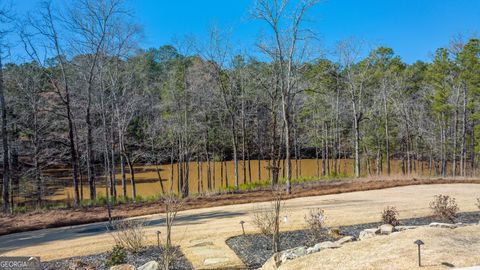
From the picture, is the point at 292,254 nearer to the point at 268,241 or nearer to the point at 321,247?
the point at 321,247

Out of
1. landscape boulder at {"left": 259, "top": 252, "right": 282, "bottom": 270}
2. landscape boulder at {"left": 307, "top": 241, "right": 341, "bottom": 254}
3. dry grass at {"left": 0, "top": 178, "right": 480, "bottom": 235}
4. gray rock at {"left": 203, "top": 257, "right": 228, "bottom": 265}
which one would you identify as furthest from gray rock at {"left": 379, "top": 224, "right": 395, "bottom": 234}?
dry grass at {"left": 0, "top": 178, "right": 480, "bottom": 235}

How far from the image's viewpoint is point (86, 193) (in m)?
31.4

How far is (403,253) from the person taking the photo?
5539 mm

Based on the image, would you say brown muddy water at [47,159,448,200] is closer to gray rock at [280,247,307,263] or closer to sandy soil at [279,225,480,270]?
gray rock at [280,247,307,263]

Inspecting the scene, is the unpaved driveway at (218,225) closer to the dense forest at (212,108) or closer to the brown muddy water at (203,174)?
the dense forest at (212,108)

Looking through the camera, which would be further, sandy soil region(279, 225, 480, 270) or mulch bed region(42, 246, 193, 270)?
mulch bed region(42, 246, 193, 270)

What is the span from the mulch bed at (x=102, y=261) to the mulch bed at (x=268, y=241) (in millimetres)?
1166

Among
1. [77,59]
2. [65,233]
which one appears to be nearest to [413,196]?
[65,233]

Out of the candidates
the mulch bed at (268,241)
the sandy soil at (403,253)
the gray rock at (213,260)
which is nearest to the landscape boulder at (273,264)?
the sandy soil at (403,253)

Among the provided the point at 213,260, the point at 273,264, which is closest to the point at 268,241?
the point at 213,260

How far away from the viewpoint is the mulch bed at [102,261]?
23.6 ft

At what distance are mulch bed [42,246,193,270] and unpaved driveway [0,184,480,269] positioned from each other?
269 millimetres

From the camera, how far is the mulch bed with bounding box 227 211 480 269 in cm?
750

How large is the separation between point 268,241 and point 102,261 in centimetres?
354
